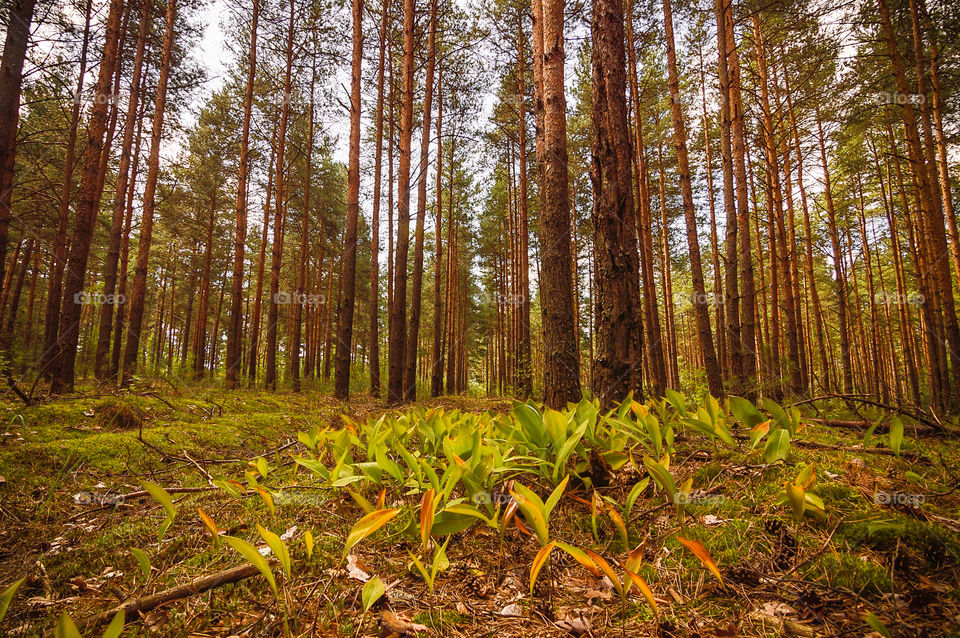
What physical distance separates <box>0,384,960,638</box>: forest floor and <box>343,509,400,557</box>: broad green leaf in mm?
188

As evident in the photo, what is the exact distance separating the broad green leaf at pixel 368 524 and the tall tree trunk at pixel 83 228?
7.14 meters

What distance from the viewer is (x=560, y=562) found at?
1.51 metres

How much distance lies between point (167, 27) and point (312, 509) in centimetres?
1282

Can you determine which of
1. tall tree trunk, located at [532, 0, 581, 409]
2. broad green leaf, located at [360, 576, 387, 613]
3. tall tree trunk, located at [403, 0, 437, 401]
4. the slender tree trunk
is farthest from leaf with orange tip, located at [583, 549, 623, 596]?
tall tree trunk, located at [403, 0, 437, 401]

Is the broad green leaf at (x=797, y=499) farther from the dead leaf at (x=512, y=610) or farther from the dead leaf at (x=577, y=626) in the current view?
the dead leaf at (x=512, y=610)

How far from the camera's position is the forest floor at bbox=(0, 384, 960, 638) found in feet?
3.64

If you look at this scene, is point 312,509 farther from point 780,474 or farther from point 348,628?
point 780,474

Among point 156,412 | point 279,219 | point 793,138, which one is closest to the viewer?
point 156,412

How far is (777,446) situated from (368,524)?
6.53 feet

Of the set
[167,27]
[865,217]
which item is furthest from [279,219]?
[865,217]

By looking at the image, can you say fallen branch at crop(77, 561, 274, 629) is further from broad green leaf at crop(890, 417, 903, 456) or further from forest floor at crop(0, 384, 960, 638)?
broad green leaf at crop(890, 417, 903, 456)

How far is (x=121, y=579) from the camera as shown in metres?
1.42

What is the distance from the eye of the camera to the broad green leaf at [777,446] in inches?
72.6

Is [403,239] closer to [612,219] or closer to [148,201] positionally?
[148,201]
